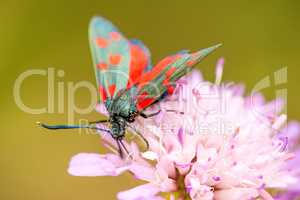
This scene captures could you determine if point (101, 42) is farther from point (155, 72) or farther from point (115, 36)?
point (155, 72)

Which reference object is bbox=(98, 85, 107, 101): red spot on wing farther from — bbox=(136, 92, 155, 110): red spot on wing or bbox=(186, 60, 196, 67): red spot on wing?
bbox=(186, 60, 196, 67): red spot on wing

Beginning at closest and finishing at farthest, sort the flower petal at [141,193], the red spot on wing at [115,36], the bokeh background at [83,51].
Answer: the flower petal at [141,193] → the red spot on wing at [115,36] → the bokeh background at [83,51]

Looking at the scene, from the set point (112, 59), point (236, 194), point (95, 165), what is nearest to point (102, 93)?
point (112, 59)

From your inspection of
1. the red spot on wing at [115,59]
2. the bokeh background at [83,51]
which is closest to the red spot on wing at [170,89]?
the red spot on wing at [115,59]

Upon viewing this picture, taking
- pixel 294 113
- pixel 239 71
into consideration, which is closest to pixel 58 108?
pixel 239 71

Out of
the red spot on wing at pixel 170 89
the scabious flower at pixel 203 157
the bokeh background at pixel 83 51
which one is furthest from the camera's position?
the bokeh background at pixel 83 51

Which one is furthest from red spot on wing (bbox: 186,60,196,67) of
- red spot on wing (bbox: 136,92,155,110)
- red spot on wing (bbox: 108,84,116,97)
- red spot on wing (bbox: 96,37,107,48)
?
red spot on wing (bbox: 96,37,107,48)

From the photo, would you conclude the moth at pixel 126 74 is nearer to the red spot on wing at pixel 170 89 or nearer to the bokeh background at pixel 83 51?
the red spot on wing at pixel 170 89
